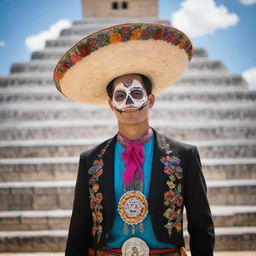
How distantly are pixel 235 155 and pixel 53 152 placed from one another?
10.8 ft

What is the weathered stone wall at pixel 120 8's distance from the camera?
46.4 feet

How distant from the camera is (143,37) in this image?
1801 mm

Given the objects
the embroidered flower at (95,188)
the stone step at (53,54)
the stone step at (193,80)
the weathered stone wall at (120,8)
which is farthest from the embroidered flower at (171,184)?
the weathered stone wall at (120,8)

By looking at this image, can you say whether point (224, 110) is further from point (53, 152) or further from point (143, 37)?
point (143, 37)

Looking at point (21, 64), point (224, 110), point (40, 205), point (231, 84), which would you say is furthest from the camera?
point (21, 64)

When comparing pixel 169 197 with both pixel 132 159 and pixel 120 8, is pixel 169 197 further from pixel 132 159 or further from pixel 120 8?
pixel 120 8

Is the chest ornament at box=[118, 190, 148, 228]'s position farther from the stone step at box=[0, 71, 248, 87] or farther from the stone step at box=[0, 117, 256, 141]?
the stone step at box=[0, 71, 248, 87]

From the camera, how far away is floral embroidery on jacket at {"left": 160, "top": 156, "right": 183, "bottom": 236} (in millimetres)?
1858

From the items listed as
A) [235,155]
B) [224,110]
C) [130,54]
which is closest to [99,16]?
[224,110]

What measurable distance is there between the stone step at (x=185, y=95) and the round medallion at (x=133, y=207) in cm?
500

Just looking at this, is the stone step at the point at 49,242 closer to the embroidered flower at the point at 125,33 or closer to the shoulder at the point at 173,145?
the shoulder at the point at 173,145

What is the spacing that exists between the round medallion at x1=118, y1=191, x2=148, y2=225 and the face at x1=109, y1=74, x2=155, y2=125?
491 mm

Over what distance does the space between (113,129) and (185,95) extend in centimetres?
204

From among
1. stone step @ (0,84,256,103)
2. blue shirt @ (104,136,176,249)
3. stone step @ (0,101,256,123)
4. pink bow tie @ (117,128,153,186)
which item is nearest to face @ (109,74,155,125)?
pink bow tie @ (117,128,153,186)
